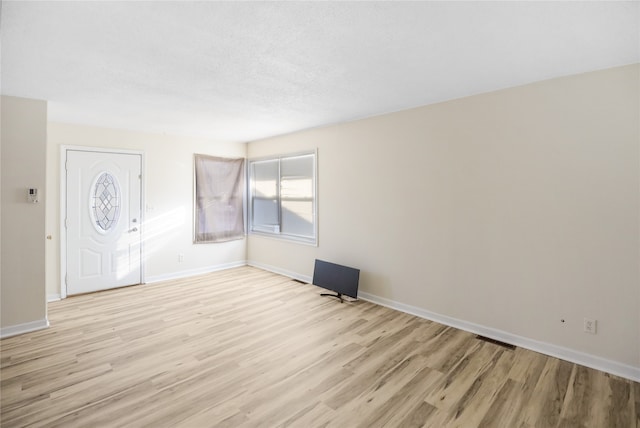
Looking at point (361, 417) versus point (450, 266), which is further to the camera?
point (450, 266)

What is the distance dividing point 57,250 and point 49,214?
51 cm

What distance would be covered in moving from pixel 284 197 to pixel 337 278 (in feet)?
6.20

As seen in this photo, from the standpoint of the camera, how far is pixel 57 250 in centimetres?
426

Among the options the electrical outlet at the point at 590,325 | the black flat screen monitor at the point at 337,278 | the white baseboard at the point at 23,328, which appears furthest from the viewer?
the black flat screen monitor at the point at 337,278

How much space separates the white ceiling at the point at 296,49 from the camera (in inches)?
69.5

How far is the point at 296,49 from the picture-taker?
221cm

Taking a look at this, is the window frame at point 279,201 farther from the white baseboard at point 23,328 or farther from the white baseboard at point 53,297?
the white baseboard at point 23,328

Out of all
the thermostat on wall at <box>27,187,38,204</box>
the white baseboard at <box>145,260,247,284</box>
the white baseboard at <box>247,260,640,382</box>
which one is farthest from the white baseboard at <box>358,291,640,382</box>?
the thermostat on wall at <box>27,187,38,204</box>

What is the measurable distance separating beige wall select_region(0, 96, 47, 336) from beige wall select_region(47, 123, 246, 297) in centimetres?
106

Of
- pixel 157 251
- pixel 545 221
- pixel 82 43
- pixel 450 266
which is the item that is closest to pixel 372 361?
pixel 450 266

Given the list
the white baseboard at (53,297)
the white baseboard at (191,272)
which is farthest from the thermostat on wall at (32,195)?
the white baseboard at (191,272)

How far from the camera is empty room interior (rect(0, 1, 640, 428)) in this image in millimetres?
1981

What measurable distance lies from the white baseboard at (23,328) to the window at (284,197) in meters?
3.34

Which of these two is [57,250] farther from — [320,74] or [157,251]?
[320,74]
